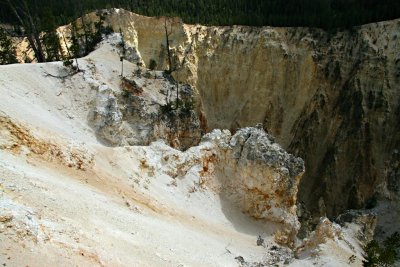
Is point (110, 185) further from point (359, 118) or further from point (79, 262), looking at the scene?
point (359, 118)

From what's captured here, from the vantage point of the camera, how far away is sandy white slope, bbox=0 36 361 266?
1263 cm

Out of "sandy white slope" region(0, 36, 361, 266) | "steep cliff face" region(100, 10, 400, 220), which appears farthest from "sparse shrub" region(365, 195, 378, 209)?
"sandy white slope" region(0, 36, 361, 266)

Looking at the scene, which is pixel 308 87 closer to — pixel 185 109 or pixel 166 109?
pixel 185 109

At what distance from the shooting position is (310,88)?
52.3 metres

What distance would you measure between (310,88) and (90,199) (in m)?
41.0

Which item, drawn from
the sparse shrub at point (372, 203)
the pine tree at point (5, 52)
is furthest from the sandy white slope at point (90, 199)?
the sparse shrub at point (372, 203)

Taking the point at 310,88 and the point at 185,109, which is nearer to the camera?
the point at 185,109

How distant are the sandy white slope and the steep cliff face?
68.3ft

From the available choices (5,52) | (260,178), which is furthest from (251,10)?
(260,178)

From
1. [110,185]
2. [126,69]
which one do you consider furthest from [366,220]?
[126,69]

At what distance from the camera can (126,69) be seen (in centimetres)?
3547

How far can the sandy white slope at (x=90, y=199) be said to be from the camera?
12633mm

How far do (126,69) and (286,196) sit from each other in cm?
1818

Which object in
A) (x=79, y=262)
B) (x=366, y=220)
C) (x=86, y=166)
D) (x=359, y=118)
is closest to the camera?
(x=79, y=262)
